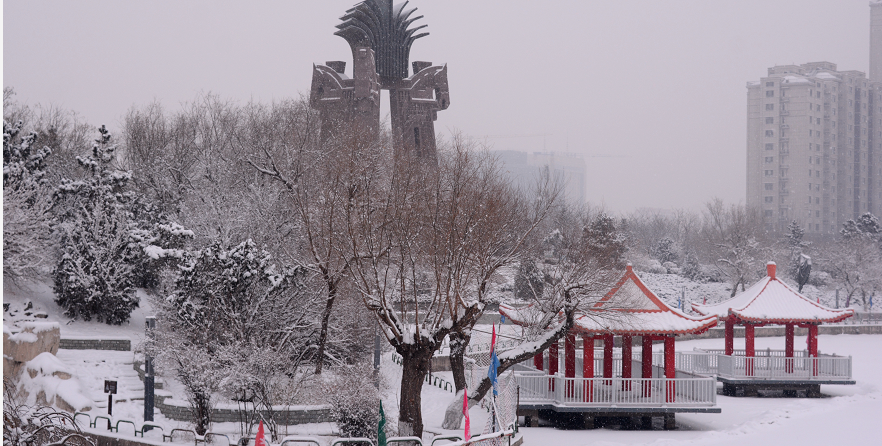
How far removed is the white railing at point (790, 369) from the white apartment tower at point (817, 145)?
188 ft

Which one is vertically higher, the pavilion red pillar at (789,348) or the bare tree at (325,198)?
the bare tree at (325,198)

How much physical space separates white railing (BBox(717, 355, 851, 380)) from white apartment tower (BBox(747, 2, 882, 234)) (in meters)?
57.4

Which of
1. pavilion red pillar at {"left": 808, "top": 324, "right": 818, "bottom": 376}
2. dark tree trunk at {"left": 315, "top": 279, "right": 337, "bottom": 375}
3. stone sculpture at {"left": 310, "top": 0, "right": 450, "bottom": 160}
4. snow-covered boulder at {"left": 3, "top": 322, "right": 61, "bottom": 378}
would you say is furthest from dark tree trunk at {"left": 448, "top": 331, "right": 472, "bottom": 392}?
stone sculpture at {"left": 310, "top": 0, "right": 450, "bottom": 160}

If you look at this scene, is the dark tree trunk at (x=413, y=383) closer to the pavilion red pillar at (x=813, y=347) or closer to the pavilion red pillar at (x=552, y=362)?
the pavilion red pillar at (x=552, y=362)

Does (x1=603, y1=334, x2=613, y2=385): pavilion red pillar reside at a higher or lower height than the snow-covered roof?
lower

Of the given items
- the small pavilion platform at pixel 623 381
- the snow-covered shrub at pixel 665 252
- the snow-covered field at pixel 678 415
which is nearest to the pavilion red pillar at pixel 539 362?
the small pavilion platform at pixel 623 381

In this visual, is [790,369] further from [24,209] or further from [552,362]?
[24,209]

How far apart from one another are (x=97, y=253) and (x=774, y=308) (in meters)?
21.6

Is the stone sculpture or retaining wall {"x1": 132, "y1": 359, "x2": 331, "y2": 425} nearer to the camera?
retaining wall {"x1": 132, "y1": 359, "x2": 331, "y2": 425}

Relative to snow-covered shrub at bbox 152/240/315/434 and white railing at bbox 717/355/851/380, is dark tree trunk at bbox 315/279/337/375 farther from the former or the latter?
white railing at bbox 717/355/851/380

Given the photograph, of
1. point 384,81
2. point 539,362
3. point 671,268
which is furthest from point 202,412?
point 671,268

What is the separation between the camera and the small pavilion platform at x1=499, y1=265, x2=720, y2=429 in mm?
18062

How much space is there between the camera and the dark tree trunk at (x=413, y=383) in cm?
1424

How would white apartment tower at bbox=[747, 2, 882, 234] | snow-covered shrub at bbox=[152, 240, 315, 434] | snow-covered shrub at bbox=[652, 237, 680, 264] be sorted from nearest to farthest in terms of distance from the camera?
snow-covered shrub at bbox=[152, 240, 315, 434] < snow-covered shrub at bbox=[652, 237, 680, 264] < white apartment tower at bbox=[747, 2, 882, 234]
